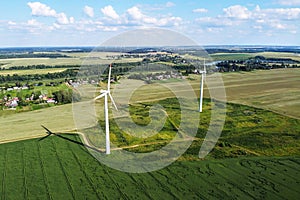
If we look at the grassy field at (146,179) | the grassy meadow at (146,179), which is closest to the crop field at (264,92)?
the grassy field at (146,179)

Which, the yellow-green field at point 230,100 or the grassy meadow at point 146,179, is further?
the yellow-green field at point 230,100

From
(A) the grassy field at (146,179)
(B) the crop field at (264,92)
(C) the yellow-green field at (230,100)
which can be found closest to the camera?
(A) the grassy field at (146,179)

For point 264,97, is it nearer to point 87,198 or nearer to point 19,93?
point 87,198

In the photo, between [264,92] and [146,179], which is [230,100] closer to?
[264,92]

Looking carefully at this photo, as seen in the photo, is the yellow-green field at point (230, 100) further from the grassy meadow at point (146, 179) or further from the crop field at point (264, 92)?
the grassy meadow at point (146, 179)

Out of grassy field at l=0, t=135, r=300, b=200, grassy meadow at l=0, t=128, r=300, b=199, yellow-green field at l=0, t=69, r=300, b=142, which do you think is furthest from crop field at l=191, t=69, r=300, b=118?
grassy meadow at l=0, t=128, r=300, b=199

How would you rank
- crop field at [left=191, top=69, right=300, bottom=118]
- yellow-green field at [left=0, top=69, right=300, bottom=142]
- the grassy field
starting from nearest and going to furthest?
the grassy field → yellow-green field at [left=0, top=69, right=300, bottom=142] → crop field at [left=191, top=69, right=300, bottom=118]

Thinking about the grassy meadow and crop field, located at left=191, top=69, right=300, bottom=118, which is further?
crop field, located at left=191, top=69, right=300, bottom=118

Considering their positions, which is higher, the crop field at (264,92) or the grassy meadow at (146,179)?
the crop field at (264,92)

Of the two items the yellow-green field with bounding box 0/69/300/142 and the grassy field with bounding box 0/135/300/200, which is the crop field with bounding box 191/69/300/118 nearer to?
the yellow-green field with bounding box 0/69/300/142
